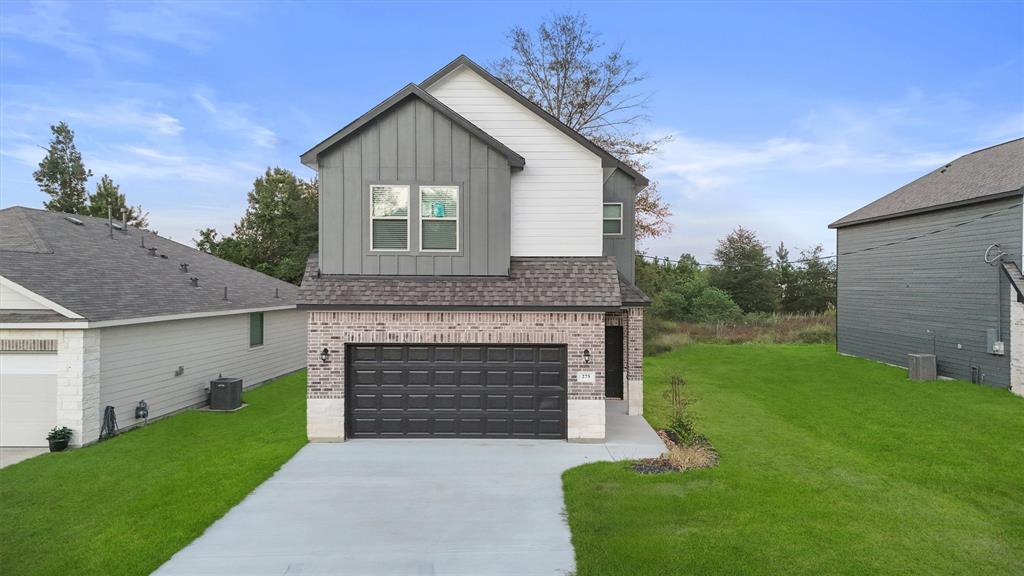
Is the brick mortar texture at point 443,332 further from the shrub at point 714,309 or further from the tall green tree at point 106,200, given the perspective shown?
the tall green tree at point 106,200

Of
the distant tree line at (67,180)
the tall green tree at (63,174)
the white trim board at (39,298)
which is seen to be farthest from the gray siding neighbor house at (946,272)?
the tall green tree at (63,174)

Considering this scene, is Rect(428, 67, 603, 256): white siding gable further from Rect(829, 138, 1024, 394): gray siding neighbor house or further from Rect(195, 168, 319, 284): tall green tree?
Rect(195, 168, 319, 284): tall green tree

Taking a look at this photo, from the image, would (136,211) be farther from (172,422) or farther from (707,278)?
(707,278)

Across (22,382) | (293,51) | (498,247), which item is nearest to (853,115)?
(498,247)

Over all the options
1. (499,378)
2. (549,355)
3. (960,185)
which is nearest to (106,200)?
(499,378)

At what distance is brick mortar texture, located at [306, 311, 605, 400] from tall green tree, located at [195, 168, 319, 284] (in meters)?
33.7

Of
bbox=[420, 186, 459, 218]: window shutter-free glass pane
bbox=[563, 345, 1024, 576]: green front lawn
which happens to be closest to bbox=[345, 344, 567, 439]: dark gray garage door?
bbox=[563, 345, 1024, 576]: green front lawn

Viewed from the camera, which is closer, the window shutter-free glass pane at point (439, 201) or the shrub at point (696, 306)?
the window shutter-free glass pane at point (439, 201)

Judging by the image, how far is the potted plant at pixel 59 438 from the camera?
11.0m

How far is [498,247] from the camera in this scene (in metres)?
11.4

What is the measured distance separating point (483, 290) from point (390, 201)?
267 cm

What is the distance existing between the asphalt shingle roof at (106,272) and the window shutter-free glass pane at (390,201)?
615 centimetres

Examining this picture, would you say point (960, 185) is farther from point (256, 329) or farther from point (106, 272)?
point (106, 272)

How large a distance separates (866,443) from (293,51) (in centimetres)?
2137
